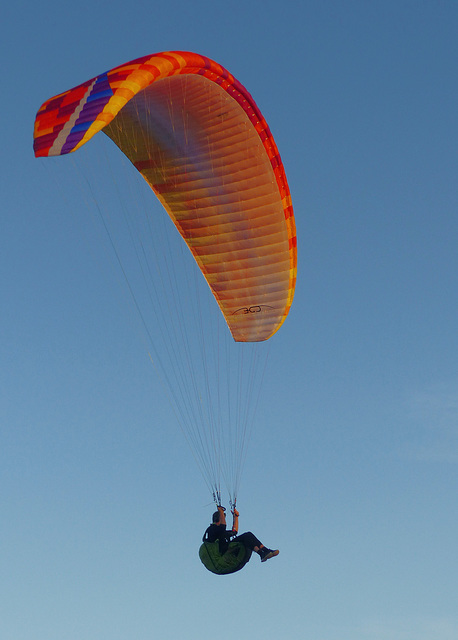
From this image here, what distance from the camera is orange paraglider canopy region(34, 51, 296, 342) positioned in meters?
19.0

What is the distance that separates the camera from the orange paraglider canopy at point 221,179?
19.0 metres

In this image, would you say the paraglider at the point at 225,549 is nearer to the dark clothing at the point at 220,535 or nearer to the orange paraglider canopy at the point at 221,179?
the dark clothing at the point at 220,535

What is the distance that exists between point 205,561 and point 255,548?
0.88 metres

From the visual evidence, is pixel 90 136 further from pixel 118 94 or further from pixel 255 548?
pixel 255 548

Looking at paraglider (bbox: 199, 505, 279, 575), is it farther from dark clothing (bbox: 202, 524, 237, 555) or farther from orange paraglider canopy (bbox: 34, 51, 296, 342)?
orange paraglider canopy (bbox: 34, 51, 296, 342)

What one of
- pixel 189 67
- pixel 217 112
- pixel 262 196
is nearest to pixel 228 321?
pixel 262 196

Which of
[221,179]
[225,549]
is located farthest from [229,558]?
[221,179]

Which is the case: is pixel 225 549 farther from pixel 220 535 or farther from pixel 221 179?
pixel 221 179

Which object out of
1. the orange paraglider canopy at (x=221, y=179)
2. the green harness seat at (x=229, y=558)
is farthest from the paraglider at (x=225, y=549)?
the orange paraglider canopy at (x=221, y=179)

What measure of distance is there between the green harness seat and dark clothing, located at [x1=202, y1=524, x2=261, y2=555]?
0.22ft

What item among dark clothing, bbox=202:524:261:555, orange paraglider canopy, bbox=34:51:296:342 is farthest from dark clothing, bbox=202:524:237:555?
orange paraglider canopy, bbox=34:51:296:342

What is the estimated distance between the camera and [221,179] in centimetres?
2023

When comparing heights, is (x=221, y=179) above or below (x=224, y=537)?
above

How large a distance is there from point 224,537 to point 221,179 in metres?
6.32
